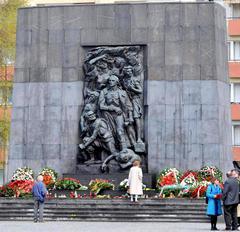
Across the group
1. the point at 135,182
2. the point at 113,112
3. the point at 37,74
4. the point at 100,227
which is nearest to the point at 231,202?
the point at 100,227

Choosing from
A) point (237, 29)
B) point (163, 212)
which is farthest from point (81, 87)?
point (237, 29)

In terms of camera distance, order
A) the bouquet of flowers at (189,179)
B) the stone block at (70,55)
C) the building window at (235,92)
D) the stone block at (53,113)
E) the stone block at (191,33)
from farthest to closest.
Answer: the building window at (235,92)
the stone block at (70,55)
the stone block at (53,113)
the stone block at (191,33)
the bouquet of flowers at (189,179)

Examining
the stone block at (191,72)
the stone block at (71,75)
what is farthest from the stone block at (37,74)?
the stone block at (191,72)

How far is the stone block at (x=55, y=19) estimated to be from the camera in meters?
33.3

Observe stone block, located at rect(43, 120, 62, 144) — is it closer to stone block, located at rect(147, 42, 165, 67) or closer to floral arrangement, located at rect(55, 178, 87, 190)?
floral arrangement, located at rect(55, 178, 87, 190)

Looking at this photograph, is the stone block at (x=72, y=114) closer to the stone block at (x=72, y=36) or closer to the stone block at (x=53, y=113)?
the stone block at (x=53, y=113)

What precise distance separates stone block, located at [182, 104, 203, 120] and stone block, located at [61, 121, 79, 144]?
193 inches

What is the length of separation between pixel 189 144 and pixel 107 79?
4.58m

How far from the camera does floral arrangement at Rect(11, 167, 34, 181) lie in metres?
31.1

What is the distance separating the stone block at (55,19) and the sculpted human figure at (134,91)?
409 cm

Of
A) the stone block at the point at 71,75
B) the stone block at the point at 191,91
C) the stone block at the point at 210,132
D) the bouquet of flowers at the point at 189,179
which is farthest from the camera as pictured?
the stone block at the point at 71,75

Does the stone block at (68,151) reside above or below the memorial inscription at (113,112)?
below

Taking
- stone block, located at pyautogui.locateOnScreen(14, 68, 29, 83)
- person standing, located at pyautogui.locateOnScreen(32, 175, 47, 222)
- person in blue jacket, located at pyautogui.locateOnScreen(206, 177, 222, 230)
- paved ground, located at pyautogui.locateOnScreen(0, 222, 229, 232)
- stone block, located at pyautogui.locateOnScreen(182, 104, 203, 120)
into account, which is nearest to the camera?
paved ground, located at pyautogui.locateOnScreen(0, 222, 229, 232)

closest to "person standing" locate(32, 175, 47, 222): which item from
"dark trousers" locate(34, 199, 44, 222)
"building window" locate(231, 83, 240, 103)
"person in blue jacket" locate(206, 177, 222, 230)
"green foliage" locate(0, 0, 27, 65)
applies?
"dark trousers" locate(34, 199, 44, 222)
